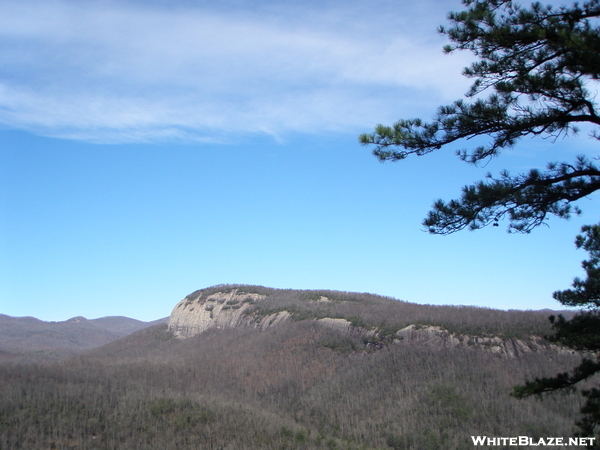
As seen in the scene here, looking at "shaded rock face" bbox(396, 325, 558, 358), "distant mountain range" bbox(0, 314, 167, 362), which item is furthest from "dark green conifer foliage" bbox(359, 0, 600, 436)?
"distant mountain range" bbox(0, 314, 167, 362)

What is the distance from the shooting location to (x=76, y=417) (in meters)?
17.3

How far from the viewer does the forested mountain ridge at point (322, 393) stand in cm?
1694

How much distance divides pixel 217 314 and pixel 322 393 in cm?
2723

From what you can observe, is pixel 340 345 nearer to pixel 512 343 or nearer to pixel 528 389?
pixel 512 343

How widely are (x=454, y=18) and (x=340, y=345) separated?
23822 millimetres

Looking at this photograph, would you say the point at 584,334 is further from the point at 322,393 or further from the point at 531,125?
the point at 322,393

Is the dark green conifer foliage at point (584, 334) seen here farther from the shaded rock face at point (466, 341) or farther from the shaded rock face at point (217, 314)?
the shaded rock face at point (217, 314)

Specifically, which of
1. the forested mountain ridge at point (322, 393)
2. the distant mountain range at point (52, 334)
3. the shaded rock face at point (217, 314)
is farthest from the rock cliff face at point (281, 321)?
the distant mountain range at point (52, 334)

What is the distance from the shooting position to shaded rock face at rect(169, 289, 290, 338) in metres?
43.5

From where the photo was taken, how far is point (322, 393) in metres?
24.4

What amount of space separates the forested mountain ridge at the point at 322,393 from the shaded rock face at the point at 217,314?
24.5 ft

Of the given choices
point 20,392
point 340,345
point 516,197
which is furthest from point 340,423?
point 516,197

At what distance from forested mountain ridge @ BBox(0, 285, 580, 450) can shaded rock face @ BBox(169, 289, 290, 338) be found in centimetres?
747

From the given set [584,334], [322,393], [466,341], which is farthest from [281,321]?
[584,334]
